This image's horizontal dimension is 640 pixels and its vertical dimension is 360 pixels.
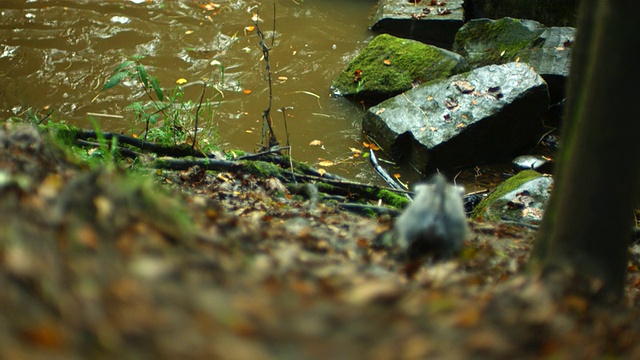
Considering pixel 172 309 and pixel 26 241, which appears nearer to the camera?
pixel 172 309

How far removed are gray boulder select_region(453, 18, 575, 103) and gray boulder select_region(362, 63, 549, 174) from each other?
2.04 feet

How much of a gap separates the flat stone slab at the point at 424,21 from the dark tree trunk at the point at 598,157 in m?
7.41

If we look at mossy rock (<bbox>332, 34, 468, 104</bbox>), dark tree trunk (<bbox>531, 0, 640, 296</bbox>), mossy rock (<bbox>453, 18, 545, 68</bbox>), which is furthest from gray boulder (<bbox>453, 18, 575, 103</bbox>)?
dark tree trunk (<bbox>531, 0, 640, 296</bbox>)

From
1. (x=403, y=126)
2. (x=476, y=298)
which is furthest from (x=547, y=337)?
(x=403, y=126)

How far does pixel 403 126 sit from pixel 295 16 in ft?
14.0

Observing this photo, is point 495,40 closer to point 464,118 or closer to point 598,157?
point 464,118

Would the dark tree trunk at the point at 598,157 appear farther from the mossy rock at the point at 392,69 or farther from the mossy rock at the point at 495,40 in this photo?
the mossy rock at the point at 495,40

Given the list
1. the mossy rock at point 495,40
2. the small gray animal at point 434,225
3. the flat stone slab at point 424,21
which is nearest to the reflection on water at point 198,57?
the flat stone slab at point 424,21

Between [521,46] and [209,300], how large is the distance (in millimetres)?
8073

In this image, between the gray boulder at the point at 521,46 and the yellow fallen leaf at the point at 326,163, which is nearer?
the yellow fallen leaf at the point at 326,163

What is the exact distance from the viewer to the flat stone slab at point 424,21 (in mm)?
9938

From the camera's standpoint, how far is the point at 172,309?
4.91 feet

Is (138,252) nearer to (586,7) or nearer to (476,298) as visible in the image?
(476,298)

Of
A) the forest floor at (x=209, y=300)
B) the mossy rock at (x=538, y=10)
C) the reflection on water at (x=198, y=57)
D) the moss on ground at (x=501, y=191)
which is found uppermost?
the forest floor at (x=209, y=300)
